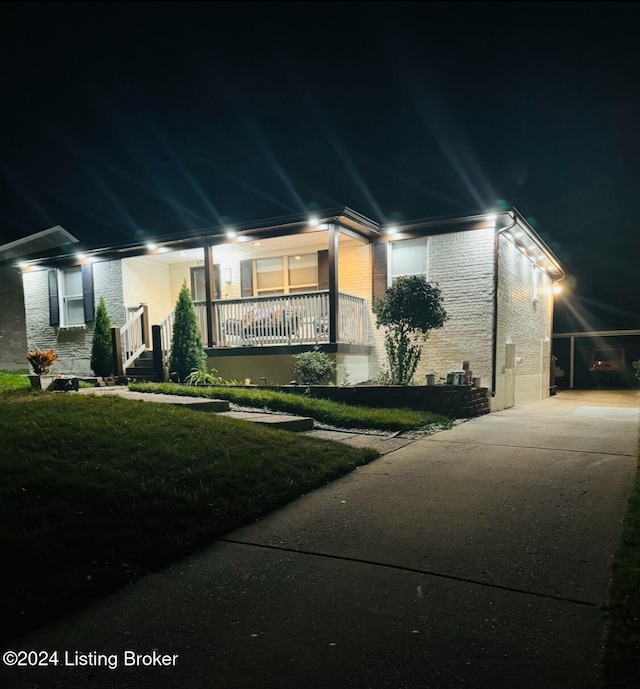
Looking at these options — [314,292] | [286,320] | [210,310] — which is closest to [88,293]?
[210,310]

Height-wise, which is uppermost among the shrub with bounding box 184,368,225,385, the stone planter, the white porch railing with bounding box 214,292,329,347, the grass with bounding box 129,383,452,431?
the white porch railing with bounding box 214,292,329,347

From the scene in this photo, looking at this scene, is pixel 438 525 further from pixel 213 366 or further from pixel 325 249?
pixel 325 249

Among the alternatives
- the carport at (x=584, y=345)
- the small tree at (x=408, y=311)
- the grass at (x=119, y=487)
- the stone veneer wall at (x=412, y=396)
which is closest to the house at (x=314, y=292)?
the small tree at (x=408, y=311)

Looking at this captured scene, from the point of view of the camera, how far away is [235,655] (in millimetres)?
2096

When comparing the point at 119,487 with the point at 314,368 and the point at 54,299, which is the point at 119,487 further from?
the point at 54,299

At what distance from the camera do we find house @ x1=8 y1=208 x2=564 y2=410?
1101 cm

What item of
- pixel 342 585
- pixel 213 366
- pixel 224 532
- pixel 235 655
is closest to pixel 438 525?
pixel 342 585

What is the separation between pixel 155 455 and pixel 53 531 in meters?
1.65

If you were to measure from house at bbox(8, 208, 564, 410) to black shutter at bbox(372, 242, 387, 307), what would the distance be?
4cm

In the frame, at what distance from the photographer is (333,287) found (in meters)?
10.7

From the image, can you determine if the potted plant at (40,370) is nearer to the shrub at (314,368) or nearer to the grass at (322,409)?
the grass at (322,409)

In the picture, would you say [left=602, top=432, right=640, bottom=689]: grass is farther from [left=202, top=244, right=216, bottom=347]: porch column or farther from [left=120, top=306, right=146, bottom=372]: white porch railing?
[left=120, top=306, right=146, bottom=372]: white porch railing

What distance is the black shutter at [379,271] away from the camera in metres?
12.0

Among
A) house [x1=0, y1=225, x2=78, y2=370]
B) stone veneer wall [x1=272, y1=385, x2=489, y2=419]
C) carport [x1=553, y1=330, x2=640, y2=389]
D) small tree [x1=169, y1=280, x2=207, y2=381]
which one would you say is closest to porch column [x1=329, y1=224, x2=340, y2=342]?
stone veneer wall [x1=272, y1=385, x2=489, y2=419]
